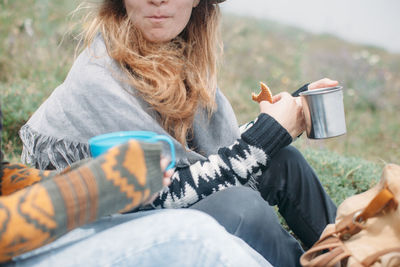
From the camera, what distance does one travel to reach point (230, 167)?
158 centimetres

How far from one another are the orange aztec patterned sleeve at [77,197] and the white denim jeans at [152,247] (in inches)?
3.1

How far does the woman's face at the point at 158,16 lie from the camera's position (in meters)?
1.72

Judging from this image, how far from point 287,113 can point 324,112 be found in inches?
5.3

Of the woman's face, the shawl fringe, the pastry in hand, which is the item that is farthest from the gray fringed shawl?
the pastry in hand

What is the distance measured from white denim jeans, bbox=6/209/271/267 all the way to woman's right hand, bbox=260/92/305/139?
0.63 m

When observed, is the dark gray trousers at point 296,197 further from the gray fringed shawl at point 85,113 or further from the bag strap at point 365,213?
the gray fringed shawl at point 85,113

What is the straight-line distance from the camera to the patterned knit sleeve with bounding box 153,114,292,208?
157 centimetres

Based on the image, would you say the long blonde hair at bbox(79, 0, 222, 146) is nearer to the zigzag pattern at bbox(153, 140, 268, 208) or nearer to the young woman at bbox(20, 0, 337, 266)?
the young woman at bbox(20, 0, 337, 266)

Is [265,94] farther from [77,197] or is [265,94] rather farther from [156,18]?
[77,197]

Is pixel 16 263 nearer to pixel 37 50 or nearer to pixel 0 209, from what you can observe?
pixel 0 209

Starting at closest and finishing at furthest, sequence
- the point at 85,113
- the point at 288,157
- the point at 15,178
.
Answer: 1. the point at 15,178
2. the point at 85,113
3. the point at 288,157

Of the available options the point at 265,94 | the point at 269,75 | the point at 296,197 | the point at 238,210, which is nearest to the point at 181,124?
the point at 265,94

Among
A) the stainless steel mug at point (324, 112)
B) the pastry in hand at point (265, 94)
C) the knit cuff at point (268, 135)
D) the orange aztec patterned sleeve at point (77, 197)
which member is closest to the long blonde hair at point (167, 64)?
the pastry in hand at point (265, 94)

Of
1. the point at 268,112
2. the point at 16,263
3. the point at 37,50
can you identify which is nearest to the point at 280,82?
the point at 37,50
